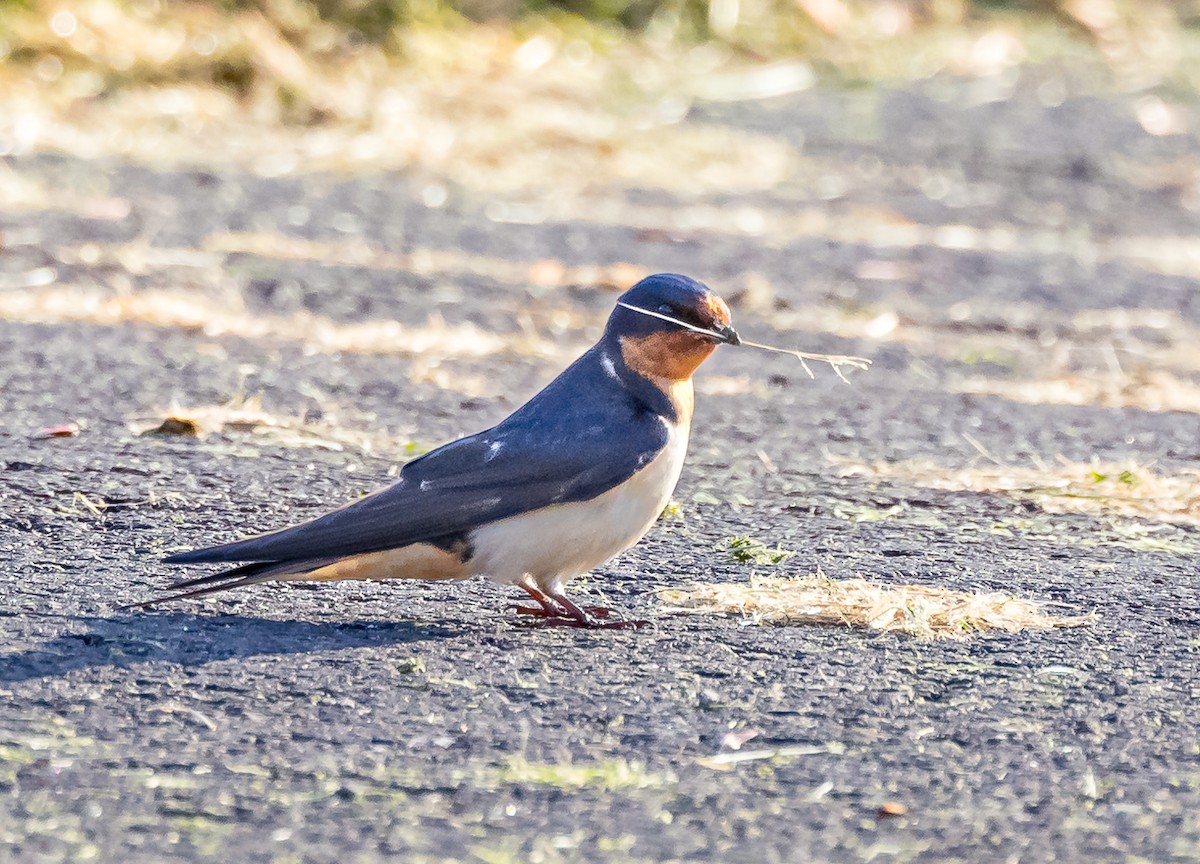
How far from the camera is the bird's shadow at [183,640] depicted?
124 inches

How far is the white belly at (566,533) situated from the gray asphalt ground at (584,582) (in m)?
0.13

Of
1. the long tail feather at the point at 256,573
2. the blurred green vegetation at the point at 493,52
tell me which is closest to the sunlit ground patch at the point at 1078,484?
the long tail feather at the point at 256,573

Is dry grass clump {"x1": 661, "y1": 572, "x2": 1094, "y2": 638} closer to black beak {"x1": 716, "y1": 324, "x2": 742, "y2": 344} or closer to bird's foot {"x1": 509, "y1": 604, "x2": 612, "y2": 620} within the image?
bird's foot {"x1": 509, "y1": 604, "x2": 612, "y2": 620}

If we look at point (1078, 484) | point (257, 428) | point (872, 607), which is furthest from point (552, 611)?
point (1078, 484)

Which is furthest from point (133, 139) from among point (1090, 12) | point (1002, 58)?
point (1090, 12)

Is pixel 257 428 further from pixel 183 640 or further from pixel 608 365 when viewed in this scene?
pixel 183 640

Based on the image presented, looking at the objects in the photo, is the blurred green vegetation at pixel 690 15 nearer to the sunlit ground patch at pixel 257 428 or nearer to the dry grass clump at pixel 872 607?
the sunlit ground patch at pixel 257 428

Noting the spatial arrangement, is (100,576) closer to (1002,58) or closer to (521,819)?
(521,819)

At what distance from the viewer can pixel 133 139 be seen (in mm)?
9523

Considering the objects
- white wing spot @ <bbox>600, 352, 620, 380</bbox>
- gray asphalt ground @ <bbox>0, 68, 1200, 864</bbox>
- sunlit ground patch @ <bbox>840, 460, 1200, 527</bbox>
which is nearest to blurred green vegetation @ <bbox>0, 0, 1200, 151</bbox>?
gray asphalt ground @ <bbox>0, 68, 1200, 864</bbox>

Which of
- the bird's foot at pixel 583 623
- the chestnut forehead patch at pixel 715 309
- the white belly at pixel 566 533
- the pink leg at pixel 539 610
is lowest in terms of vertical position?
the bird's foot at pixel 583 623

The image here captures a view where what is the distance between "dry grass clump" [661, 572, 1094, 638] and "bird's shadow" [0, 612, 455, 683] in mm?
570

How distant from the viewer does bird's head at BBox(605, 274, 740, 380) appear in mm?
3576

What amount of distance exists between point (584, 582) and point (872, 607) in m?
0.63
